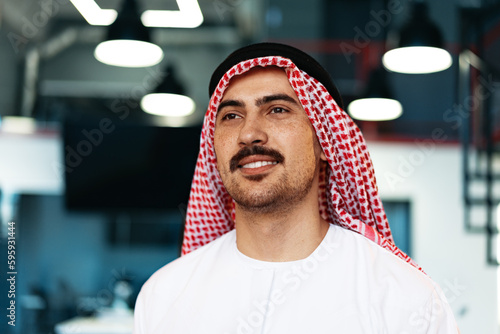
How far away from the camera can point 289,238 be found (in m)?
1.62

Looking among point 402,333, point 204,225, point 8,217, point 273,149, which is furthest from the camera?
point 8,217

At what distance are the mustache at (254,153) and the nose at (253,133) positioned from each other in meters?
0.02

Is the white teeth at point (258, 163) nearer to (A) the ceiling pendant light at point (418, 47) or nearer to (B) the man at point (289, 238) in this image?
(B) the man at point (289, 238)

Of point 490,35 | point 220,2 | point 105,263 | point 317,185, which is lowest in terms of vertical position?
point 105,263

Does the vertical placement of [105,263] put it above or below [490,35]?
below

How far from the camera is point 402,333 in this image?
1.38 m

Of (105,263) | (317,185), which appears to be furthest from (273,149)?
(105,263)

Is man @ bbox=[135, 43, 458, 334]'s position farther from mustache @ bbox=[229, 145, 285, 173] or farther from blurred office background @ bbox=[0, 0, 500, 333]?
blurred office background @ bbox=[0, 0, 500, 333]

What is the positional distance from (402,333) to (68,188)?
4.85 m

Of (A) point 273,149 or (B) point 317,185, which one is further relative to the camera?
(B) point 317,185

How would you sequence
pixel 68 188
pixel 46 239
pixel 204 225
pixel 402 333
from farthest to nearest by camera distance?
pixel 46 239, pixel 68 188, pixel 204 225, pixel 402 333

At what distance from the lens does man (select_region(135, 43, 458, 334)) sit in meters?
1.47

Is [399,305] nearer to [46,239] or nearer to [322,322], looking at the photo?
[322,322]

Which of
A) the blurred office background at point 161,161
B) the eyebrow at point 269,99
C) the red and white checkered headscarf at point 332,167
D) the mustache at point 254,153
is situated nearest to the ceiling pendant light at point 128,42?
the blurred office background at point 161,161
